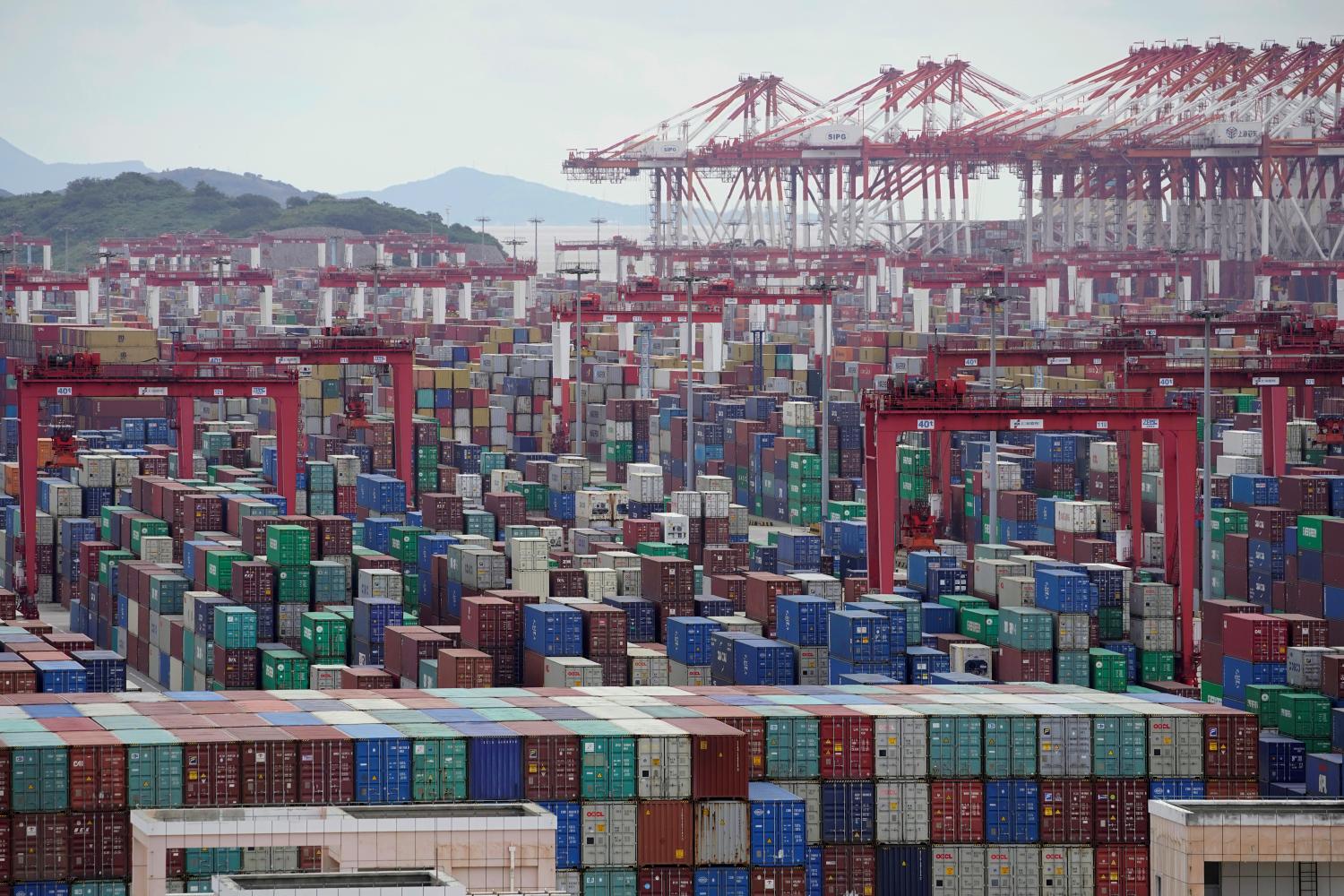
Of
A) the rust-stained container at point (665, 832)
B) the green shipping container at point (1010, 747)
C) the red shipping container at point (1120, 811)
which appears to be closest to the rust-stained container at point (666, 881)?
the rust-stained container at point (665, 832)

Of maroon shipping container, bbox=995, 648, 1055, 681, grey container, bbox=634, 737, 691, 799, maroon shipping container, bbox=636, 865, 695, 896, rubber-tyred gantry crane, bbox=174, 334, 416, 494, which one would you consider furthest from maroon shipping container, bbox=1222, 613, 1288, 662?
rubber-tyred gantry crane, bbox=174, 334, 416, 494

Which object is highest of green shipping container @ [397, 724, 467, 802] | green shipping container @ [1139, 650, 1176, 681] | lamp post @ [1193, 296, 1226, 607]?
lamp post @ [1193, 296, 1226, 607]

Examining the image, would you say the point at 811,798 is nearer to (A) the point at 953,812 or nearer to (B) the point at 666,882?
(A) the point at 953,812

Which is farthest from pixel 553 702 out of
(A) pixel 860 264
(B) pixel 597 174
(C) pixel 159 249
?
(C) pixel 159 249

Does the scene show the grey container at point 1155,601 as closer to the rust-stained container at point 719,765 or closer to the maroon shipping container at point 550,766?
the rust-stained container at point 719,765

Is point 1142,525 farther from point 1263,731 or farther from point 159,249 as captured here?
point 159,249

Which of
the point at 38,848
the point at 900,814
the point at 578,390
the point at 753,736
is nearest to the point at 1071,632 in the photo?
the point at 900,814

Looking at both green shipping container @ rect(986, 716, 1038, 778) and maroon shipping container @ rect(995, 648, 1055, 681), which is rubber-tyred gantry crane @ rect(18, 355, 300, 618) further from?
green shipping container @ rect(986, 716, 1038, 778)
